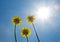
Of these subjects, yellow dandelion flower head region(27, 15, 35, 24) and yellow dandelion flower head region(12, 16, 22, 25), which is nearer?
yellow dandelion flower head region(12, 16, 22, 25)

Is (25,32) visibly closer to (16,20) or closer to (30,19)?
(16,20)

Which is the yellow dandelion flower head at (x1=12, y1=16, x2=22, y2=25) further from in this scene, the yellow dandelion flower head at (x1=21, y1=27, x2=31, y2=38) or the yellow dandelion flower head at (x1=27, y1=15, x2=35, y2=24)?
the yellow dandelion flower head at (x1=27, y1=15, x2=35, y2=24)

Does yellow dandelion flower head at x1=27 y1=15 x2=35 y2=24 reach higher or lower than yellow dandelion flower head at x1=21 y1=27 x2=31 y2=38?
higher

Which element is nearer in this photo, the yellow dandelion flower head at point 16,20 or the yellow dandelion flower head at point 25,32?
the yellow dandelion flower head at point 25,32

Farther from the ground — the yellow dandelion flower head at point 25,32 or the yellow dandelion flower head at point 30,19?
the yellow dandelion flower head at point 30,19

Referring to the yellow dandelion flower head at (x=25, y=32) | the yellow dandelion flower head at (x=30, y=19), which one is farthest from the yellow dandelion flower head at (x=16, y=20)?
the yellow dandelion flower head at (x=30, y=19)

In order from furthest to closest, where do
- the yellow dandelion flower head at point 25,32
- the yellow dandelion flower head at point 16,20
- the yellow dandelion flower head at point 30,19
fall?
1. the yellow dandelion flower head at point 30,19
2. the yellow dandelion flower head at point 16,20
3. the yellow dandelion flower head at point 25,32

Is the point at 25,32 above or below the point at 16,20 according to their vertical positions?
below

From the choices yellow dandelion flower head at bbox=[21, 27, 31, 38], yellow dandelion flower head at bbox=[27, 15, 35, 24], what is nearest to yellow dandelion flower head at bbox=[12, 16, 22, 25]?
yellow dandelion flower head at bbox=[21, 27, 31, 38]

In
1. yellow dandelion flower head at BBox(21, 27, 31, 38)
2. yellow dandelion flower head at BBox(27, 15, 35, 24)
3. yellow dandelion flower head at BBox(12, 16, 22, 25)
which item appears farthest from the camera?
yellow dandelion flower head at BBox(27, 15, 35, 24)

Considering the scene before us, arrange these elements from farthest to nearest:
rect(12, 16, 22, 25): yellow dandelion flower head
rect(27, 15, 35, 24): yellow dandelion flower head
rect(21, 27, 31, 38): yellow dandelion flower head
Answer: rect(27, 15, 35, 24): yellow dandelion flower head → rect(12, 16, 22, 25): yellow dandelion flower head → rect(21, 27, 31, 38): yellow dandelion flower head

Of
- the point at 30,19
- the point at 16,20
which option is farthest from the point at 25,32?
the point at 30,19

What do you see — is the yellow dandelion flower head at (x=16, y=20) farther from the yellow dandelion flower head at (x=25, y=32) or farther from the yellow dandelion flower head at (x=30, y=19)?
the yellow dandelion flower head at (x=30, y=19)

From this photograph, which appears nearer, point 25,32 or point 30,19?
point 25,32
